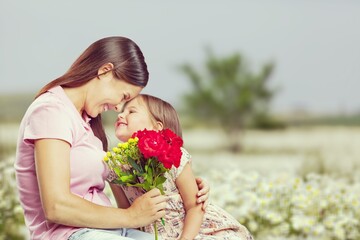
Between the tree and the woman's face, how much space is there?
1067cm

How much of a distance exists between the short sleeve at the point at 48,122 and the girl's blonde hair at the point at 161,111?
412 mm

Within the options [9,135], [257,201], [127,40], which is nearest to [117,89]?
[127,40]

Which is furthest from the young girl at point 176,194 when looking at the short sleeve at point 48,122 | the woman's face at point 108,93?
the short sleeve at point 48,122

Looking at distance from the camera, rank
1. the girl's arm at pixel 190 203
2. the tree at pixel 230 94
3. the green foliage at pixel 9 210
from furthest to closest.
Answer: the tree at pixel 230 94, the green foliage at pixel 9 210, the girl's arm at pixel 190 203

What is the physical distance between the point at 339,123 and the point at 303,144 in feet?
2.57

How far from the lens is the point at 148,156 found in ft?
7.50

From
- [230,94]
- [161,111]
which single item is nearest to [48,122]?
[161,111]

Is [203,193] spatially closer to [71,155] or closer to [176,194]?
[176,194]

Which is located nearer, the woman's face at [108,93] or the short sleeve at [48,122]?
the short sleeve at [48,122]

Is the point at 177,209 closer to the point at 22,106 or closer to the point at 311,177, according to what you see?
the point at 311,177

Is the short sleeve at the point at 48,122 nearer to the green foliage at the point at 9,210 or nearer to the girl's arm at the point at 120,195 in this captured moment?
the girl's arm at the point at 120,195

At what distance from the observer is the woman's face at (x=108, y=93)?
246 cm

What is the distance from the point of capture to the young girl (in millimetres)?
2578

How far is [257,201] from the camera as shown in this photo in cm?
444
